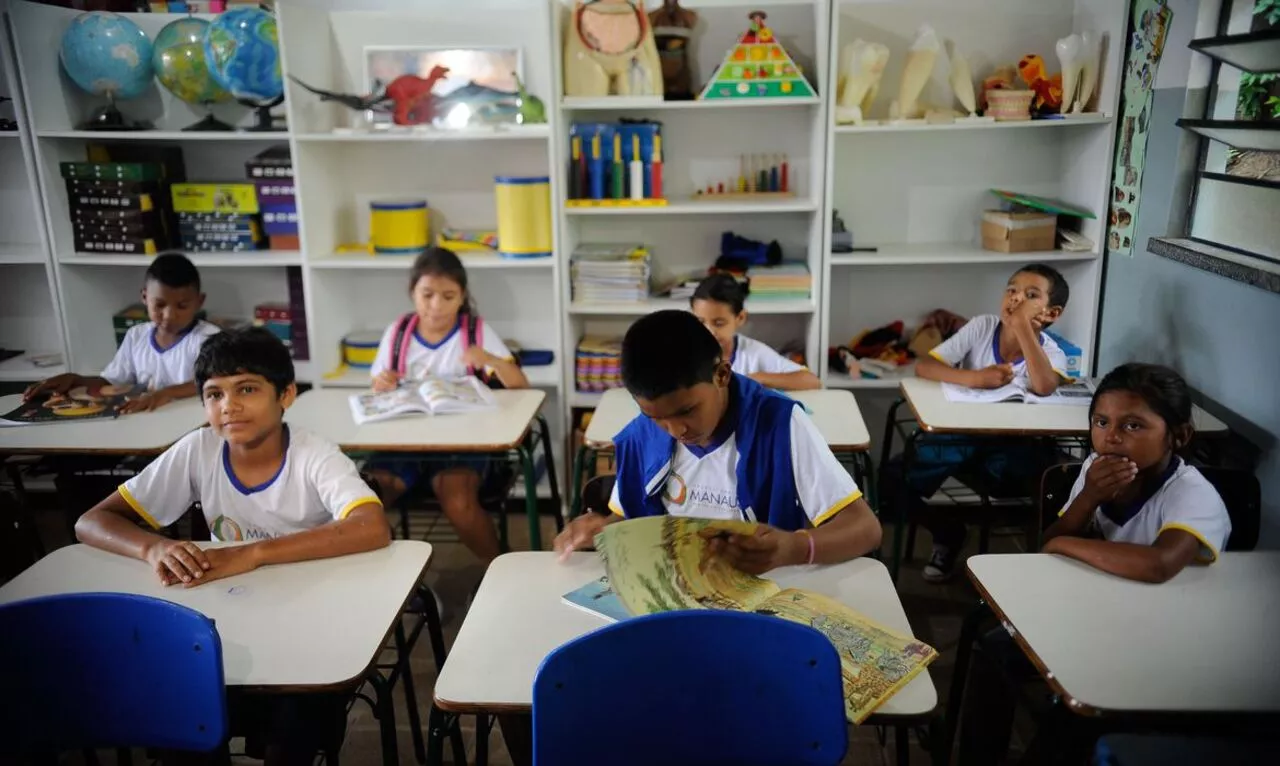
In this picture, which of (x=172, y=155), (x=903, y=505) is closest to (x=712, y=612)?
(x=903, y=505)

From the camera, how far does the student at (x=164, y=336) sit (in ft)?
10.3

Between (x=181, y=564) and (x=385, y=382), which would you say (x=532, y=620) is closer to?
(x=181, y=564)

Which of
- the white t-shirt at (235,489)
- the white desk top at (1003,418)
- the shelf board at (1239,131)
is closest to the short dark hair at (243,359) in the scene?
the white t-shirt at (235,489)

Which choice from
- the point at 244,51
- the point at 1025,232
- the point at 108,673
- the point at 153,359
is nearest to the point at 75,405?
the point at 153,359

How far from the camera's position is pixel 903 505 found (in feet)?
9.76

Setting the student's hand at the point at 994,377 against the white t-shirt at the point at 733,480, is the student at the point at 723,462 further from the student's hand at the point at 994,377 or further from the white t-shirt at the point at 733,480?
the student's hand at the point at 994,377

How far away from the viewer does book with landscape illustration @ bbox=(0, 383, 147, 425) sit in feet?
9.07

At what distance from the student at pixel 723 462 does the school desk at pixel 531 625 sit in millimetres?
50

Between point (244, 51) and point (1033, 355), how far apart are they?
2.83m

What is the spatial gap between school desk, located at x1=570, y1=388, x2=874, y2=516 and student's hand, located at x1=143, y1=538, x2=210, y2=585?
95 centimetres

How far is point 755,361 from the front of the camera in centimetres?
310

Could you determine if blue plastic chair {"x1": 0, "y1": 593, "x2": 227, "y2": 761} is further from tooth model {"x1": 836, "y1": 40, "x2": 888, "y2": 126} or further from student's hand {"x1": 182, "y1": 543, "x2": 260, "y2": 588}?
tooth model {"x1": 836, "y1": 40, "x2": 888, "y2": 126}

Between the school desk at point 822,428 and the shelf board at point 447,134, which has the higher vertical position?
the shelf board at point 447,134

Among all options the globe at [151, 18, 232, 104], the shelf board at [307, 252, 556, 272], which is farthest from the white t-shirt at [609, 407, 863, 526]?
the globe at [151, 18, 232, 104]
